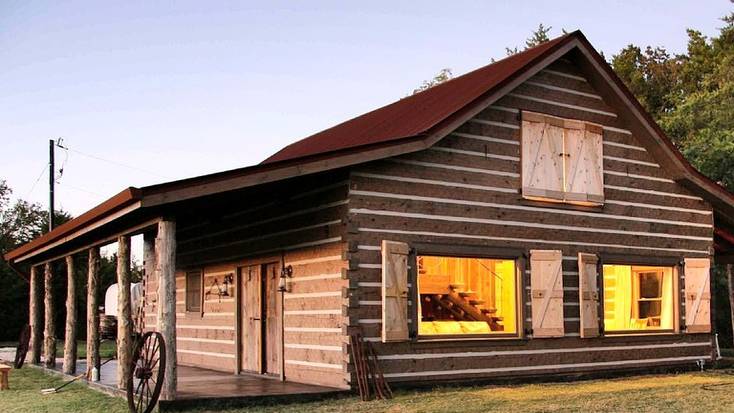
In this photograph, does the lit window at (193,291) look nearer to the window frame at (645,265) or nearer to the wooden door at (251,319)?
the wooden door at (251,319)

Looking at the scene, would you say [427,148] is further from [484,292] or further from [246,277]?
[246,277]

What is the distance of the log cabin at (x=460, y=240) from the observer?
38.5 ft

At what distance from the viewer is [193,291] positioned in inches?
674

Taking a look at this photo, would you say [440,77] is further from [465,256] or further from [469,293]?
[465,256]

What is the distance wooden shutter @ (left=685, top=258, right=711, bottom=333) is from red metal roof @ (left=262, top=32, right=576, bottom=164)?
4838mm

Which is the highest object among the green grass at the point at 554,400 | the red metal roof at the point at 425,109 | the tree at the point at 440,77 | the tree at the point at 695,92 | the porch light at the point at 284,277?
the tree at the point at 440,77

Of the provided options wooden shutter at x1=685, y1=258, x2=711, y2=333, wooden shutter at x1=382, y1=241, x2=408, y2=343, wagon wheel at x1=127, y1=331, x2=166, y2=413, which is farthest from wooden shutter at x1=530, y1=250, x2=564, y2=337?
wagon wheel at x1=127, y1=331, x2=166, y2=413

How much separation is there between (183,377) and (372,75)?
59.1 feet

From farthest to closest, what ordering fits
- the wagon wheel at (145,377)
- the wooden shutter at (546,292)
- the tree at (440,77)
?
the tree at (440,77) → the wooden shutter at (546,292) → the wagon wheel at (145,377)

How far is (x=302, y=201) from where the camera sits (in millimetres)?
12703

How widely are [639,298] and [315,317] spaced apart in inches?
258

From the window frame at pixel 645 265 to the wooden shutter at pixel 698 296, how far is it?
0.53 ft

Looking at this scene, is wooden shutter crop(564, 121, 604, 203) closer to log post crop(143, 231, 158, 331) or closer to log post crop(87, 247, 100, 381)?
log post crop(87, 247, 100, 381)

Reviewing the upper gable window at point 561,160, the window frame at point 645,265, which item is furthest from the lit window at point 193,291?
the window frame at point 645,265
